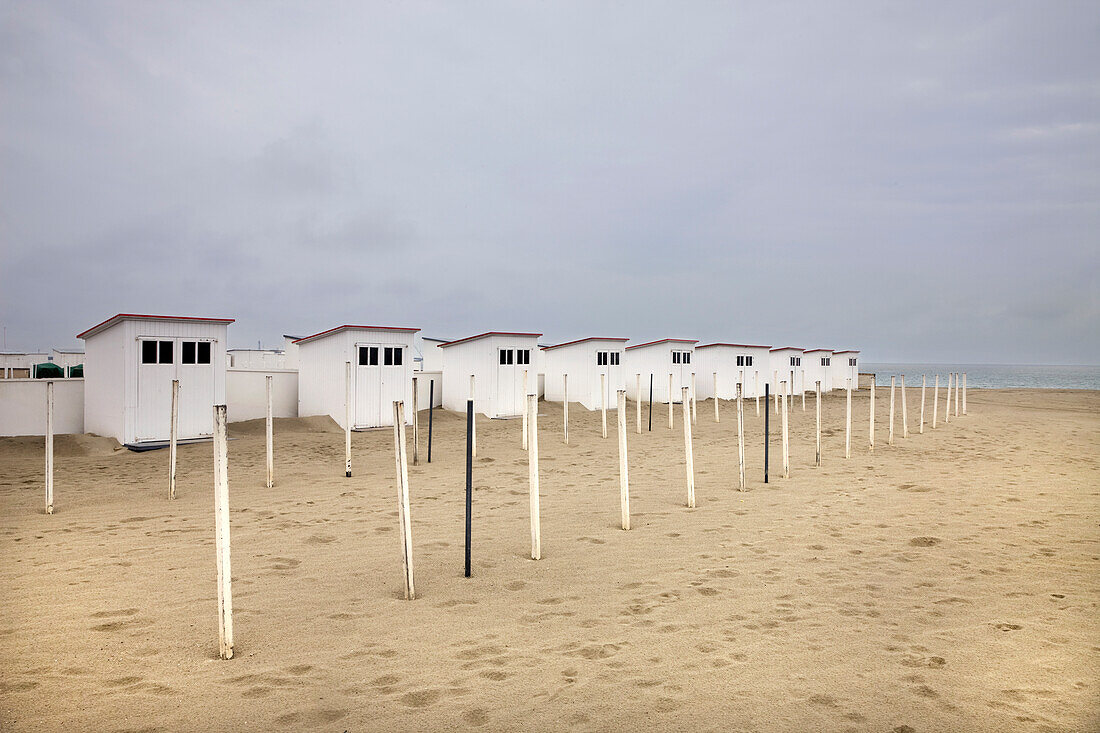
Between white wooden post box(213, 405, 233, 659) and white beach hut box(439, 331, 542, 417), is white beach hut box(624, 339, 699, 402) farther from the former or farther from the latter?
white wooden post box(213, 405, 233, 659)

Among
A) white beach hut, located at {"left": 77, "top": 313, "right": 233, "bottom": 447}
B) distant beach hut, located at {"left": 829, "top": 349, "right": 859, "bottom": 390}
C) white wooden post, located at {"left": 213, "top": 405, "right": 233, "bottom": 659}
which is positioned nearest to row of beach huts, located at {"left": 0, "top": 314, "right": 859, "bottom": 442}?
white beach hut, located at {"left": 77, "top": 313, "right": 233, "bottom": 447}

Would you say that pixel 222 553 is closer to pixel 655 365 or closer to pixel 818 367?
pixel 655 365

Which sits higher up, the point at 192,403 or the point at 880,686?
the point at 192,403

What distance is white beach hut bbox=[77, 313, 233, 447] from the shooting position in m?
15.9

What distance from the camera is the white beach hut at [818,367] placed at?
4428cm

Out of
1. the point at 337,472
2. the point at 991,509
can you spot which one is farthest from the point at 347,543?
the point at 991,509

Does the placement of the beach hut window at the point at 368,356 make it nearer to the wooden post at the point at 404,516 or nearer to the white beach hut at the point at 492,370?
the white beach hut at the point at 492,370

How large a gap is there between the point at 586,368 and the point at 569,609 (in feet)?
77.6

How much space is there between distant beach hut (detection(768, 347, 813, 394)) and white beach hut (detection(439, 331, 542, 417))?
21.0 meters

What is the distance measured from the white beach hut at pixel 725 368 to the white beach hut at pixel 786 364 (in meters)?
2.11

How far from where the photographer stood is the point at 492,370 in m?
24.5

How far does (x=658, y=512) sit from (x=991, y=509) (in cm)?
501

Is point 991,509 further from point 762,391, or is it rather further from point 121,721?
point 762,391

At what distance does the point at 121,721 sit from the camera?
374 cm
